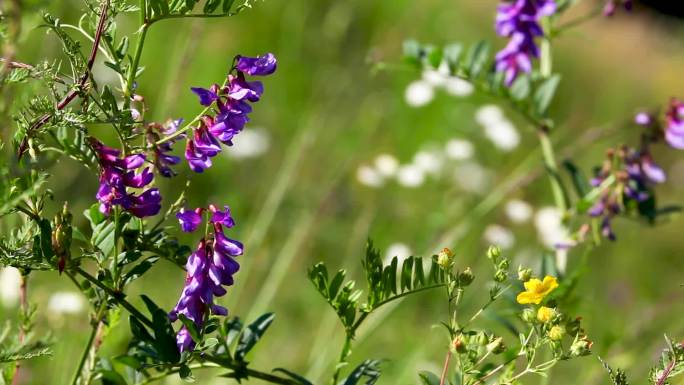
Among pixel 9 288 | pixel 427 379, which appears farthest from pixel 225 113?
pixel 9 288

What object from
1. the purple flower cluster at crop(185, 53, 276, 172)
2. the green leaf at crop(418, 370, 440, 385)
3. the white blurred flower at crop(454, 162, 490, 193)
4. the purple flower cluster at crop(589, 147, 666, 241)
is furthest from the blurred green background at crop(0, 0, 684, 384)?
the purple flower cluster at crop(185, 53, 276, 172)

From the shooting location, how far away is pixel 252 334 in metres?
1.05

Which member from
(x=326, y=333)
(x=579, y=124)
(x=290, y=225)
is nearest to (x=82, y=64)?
(x=326, y=333)

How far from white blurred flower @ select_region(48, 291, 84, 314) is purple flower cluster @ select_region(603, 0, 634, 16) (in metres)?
1.33

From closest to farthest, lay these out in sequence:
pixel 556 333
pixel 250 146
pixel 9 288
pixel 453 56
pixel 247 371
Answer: pixel 556 333 → pixel 247 371 → pixel 453 56 → pixel 9 288 → pixel 250 146

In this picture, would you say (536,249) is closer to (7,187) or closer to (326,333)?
(326,333)

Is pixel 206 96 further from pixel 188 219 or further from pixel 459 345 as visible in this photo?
pixel 459 345

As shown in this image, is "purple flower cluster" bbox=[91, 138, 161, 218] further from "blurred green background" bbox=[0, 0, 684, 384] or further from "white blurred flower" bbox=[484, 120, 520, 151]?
"white blurred flower" bbox=[484, 120, 520, 151]

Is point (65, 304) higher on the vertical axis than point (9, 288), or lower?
lower

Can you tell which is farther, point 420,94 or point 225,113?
point 420,94

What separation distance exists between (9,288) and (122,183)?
164 centimetres

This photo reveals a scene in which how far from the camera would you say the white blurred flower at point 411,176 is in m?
2.79

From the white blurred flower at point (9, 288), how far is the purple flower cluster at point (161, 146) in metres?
1.54

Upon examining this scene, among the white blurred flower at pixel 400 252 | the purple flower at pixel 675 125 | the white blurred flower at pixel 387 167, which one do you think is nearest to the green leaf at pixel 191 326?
the purple flower at pixel 675 125
